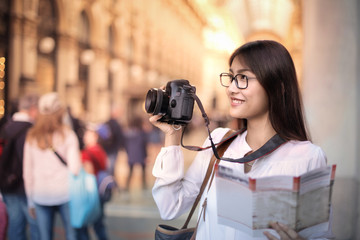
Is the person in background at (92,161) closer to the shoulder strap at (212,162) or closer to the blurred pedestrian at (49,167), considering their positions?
the blurred pedestrian at (49,167)

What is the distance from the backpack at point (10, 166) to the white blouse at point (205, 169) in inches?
102

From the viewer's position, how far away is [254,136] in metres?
1.57

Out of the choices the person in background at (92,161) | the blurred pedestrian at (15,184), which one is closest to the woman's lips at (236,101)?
the person in background at (92,161)

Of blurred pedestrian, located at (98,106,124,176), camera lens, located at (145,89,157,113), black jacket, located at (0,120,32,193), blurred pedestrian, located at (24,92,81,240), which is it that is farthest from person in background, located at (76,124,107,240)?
camera lens, located at (145,89,157,113)

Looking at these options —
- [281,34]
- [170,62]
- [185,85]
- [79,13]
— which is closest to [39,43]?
[79,13]

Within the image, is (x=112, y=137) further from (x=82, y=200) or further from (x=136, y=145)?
(x=82, y=200)

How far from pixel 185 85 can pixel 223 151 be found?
1.05 ft

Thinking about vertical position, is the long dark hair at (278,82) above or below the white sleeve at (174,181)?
above

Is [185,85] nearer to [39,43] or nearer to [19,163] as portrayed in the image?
[19,163]

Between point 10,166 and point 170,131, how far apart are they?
2.66 metres

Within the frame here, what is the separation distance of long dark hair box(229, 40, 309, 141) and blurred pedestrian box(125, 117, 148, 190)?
16.6 ft

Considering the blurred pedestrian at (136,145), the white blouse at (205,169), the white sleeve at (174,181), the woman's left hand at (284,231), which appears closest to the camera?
the woman's left hand at (284,231)

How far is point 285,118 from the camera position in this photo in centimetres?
149

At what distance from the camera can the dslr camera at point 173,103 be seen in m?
1.53
